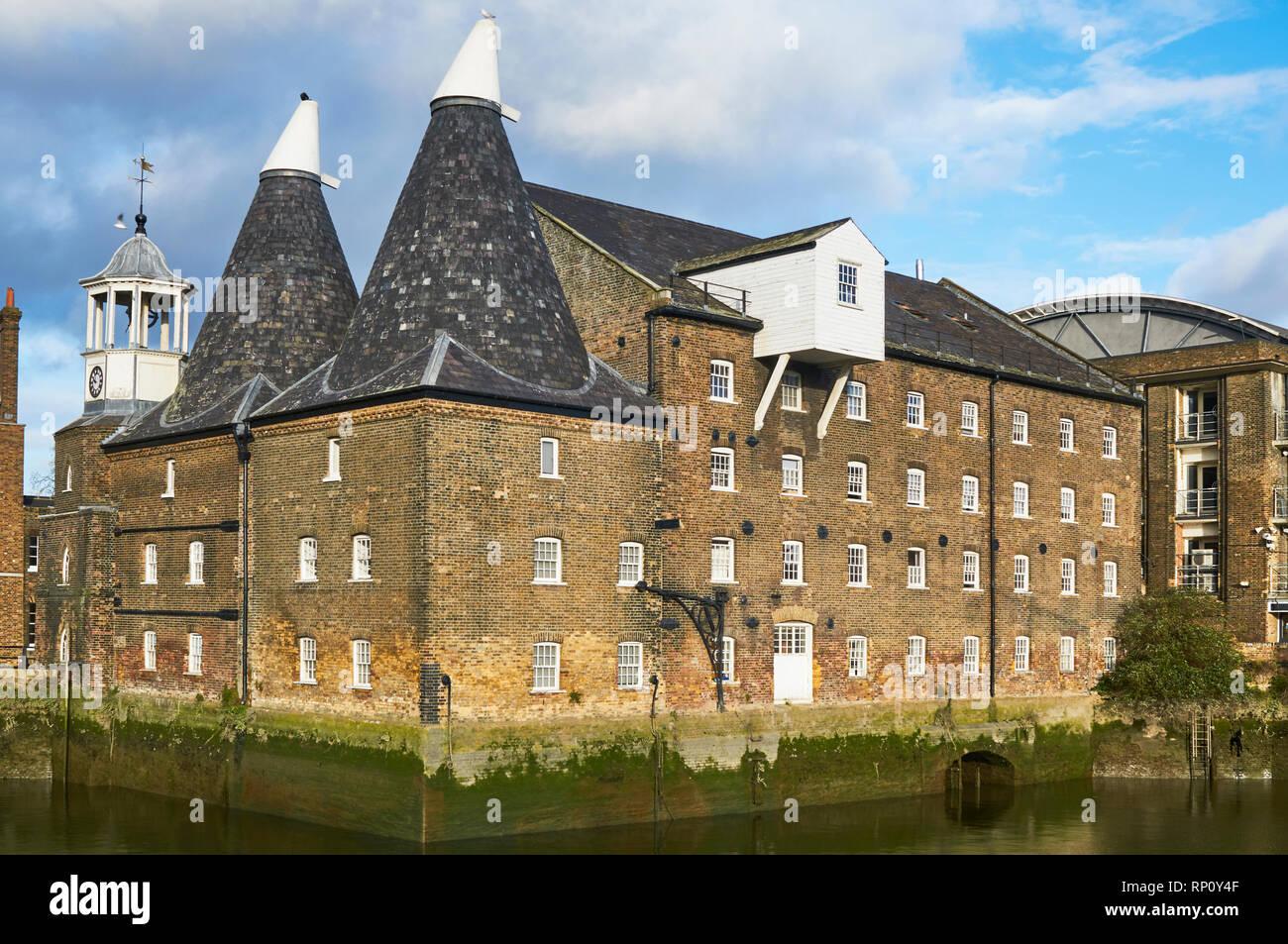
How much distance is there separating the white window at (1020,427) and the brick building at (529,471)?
75mm

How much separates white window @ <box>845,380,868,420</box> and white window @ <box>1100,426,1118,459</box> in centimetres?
1116

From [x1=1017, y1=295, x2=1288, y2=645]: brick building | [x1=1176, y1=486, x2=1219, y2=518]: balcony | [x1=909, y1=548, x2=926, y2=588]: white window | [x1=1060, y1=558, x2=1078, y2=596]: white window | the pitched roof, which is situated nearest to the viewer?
the pitched roof

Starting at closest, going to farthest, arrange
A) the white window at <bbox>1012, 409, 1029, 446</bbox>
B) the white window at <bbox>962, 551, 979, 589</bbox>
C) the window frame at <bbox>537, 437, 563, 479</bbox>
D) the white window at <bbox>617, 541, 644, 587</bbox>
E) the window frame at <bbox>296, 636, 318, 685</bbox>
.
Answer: the window frame at <bbox>537, 437, 563, 479</bbox>, the window frame at <bbox>296, 636, 318, 685</bbox>, the white window at <bbox>617, 541, 644, 587</bbox>, the white window at <bbox>962, 551, 979, 589</bbox>, the white window at <bbox>1012, 409, 1029, 446</bbox>

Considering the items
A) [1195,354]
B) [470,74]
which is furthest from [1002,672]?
[470,74]

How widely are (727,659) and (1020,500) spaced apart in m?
12.1

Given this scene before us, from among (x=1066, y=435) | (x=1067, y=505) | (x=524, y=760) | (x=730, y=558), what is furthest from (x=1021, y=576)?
(x=524, y=760)

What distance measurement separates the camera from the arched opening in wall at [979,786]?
3534 centimetres

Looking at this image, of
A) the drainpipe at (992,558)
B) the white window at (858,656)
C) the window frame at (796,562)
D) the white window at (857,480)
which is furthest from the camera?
the drainpipe at (992,558)

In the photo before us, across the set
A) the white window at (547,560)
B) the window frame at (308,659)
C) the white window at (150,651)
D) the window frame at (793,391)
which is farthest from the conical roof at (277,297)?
the window frame at (793,391)

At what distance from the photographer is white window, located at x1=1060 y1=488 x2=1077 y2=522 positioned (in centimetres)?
4150

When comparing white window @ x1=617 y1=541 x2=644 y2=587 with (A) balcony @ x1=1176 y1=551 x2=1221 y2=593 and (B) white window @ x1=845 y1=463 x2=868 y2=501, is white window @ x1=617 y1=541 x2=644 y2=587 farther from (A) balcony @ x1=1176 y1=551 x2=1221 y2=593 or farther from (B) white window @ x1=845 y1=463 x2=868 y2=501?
(A) balcony @ x1=1176 y1=551 x2=1221 y2=593

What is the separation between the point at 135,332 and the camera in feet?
131

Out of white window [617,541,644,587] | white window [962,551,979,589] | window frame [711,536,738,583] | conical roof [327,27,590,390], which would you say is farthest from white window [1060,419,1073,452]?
conical roof [327,27,590,390]

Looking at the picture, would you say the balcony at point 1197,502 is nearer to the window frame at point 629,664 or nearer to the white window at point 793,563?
the white window at point 793,563
